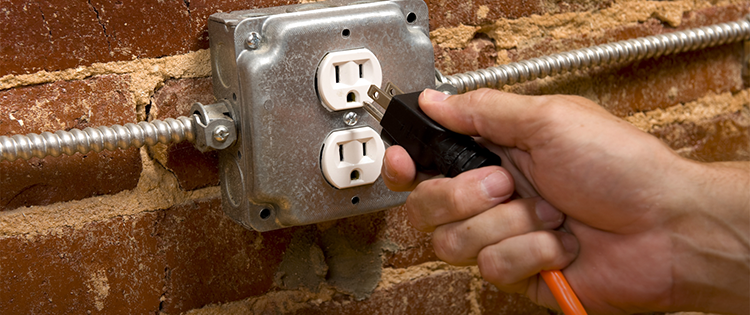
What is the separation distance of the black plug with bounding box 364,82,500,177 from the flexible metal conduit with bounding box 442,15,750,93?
5.0 inches

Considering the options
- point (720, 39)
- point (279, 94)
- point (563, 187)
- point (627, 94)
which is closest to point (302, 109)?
point (279, 94)

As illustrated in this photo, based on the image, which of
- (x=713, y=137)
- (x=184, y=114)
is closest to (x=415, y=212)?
(x=184, y=114)

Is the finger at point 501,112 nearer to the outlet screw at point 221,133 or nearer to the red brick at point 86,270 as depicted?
the outlet screw at point 221,133

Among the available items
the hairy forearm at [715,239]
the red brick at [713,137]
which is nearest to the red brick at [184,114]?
the hairy forearm at [715,239]

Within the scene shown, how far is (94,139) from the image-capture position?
53 centimetres

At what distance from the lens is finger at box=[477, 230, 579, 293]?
55 centimetres

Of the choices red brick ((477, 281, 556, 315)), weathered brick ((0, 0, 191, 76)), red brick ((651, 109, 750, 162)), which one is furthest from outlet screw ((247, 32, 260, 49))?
→ red brick ((651, 109, 750, 162))

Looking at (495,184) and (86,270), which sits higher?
(495,184)

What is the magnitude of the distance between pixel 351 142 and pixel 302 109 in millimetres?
64

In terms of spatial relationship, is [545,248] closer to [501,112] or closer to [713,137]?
[501,112]

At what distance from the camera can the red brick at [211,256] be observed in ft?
2.15

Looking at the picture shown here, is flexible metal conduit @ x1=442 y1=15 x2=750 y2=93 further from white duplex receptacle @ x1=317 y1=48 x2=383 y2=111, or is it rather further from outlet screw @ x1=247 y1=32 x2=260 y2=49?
outlet screw @ x1=247 y1=32 x2=260 y2=49

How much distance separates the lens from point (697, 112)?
0.95m

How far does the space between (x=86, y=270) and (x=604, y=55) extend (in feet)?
2.10
